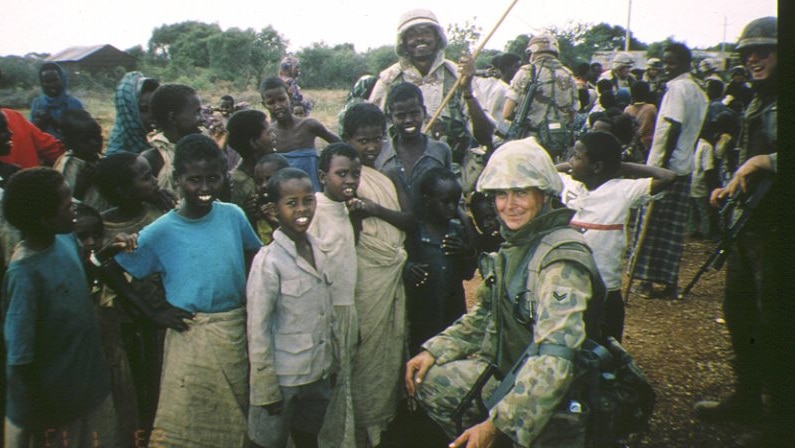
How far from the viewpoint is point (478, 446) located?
6.26 feet

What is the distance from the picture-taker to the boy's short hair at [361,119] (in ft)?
10.3

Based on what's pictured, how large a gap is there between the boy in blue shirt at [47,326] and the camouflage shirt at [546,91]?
16.4 feet

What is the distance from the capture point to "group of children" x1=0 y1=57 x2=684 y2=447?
7.47ft

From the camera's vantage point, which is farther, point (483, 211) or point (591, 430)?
point (483, 211)

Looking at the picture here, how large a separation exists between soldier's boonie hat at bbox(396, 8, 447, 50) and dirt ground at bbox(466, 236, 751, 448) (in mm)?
2791

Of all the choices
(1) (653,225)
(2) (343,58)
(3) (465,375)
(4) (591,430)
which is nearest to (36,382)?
(3) (465,375)

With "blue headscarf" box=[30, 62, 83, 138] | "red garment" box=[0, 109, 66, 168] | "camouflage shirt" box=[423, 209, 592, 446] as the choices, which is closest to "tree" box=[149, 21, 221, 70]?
"blue headscarf" box=[30, 62, 83, 138]

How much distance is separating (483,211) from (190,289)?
1.79 meters

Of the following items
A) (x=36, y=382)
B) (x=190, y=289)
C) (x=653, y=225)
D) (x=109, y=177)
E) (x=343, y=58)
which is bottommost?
(x=653, y=225)

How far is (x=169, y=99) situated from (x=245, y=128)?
1.50 ft

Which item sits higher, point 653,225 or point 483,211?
point 483,211

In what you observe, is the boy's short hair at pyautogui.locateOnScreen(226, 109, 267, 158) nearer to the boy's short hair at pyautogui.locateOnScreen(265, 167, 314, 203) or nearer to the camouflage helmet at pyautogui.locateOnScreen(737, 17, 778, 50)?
the boy's short hair at pyautogui.locateOnScreen(265, 167, 314, 203)

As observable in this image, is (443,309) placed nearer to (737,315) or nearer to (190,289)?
(190,289)

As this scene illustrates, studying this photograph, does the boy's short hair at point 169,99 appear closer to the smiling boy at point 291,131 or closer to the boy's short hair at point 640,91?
the smiling boy at point 291,131
